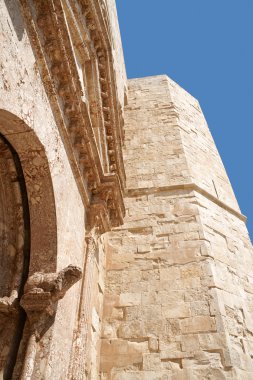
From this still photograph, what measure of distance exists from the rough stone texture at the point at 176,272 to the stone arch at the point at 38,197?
1963mm

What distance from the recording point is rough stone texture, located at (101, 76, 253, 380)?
418cm

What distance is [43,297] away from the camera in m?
2.73

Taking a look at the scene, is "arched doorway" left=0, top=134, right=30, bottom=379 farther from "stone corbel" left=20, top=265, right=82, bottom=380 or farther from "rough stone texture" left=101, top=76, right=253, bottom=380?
"rough stone texture" left=101, top=76, right=253, bottom=380

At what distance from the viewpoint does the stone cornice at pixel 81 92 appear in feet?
10.9

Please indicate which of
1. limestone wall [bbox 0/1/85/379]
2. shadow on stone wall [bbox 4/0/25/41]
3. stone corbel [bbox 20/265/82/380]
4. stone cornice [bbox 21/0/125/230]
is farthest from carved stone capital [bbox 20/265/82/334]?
shadow on stone wall [bbox 4/0/25/41]

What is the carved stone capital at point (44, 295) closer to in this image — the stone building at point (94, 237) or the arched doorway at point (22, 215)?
the stone building at point (94, 237)

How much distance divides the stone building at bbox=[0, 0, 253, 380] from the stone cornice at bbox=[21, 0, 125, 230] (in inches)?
0.6

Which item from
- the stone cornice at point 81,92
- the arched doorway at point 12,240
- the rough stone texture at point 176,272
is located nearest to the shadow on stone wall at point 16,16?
the stone cornice at point 81,92

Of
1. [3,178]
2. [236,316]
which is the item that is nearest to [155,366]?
[236,316]

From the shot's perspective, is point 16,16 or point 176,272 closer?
point 16,16

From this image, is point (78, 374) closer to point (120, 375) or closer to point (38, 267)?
point (38, 267)

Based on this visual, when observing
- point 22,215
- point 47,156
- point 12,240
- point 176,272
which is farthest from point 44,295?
point 176,272

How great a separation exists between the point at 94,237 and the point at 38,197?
1.08 m

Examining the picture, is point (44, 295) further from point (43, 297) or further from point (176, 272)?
point (176, 272)
